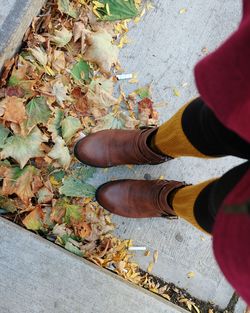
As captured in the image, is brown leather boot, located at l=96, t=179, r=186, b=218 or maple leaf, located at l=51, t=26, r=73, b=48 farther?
maple leaf, located at l=51, t=26, r=73, b=48

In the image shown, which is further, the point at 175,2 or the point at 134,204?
the point at 175,2

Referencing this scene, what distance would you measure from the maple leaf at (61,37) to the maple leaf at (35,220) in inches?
28.0

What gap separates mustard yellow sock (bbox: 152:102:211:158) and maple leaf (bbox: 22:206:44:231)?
53 cm

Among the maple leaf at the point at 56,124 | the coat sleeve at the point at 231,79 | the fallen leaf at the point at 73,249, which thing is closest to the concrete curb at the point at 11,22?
the maple leaf at the point at 56,124

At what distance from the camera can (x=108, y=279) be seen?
189 centimetres

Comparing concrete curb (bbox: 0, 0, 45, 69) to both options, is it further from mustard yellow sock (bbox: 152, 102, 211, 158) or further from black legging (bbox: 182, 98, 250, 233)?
A: black legging (bbox: 182, 98, 250, 233)

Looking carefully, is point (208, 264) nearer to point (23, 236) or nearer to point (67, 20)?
point (23, 236)

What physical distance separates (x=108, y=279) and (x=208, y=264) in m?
0.51

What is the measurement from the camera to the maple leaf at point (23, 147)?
1925 mm

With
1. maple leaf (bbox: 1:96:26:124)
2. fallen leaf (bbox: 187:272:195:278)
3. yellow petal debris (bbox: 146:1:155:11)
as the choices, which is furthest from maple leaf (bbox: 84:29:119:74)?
fallen leaf (bbox: 187:272:195:278)

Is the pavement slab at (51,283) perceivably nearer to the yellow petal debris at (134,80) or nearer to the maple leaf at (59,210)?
the maple leaf at (59,210)

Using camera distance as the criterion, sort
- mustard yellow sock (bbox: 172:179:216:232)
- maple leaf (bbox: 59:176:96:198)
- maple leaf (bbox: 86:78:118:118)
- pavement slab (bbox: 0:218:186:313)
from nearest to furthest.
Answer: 1. mustard yellow sock (bbox: 172:179:216:232)
2. pavement slab (bbox: 0:218:186:313)
3. maple leaf (bbox: 59:176:96:198)
4. maple leaf (bbox: 86:78:118:118)

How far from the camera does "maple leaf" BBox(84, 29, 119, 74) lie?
214cm

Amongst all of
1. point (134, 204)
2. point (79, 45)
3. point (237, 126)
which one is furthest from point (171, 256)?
point (237, 126)
